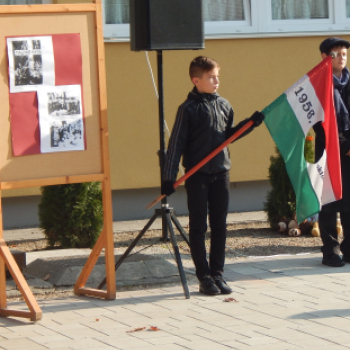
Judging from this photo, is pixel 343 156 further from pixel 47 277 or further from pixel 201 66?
pixel 47 277

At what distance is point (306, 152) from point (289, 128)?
2.20 meters

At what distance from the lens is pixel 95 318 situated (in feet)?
17.4

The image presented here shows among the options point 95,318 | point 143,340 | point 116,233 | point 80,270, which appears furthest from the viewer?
point 116,233

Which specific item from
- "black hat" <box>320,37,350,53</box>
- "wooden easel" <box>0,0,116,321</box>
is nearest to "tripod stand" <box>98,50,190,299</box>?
"wooden easel" <box>0,0,116,321</box>

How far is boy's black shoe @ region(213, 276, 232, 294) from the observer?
5.84 metres

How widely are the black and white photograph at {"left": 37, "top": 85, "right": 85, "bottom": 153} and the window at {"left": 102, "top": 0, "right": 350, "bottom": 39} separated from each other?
13.0ft

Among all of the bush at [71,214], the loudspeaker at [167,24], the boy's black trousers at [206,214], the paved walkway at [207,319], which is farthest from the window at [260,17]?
the paved walkway at [207,319]

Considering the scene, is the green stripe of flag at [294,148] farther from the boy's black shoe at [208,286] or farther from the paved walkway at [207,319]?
the boy's black shoe at [208,286]

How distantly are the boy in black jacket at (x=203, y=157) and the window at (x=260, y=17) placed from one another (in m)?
3.84

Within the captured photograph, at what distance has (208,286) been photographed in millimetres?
5844

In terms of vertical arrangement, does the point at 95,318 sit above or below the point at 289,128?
below

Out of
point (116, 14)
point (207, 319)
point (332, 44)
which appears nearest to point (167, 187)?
point (207, 319)

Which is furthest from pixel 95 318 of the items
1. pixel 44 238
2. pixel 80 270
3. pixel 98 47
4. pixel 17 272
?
pixel 44 238

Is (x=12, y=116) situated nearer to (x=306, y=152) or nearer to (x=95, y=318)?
(x=95, y=318)
